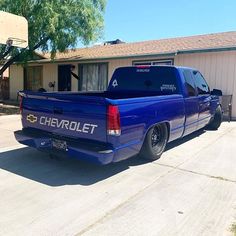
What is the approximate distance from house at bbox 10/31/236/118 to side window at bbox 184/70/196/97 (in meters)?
5.07

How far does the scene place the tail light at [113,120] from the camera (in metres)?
4.34

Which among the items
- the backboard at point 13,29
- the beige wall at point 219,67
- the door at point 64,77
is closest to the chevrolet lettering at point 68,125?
the backboard at point 13,29

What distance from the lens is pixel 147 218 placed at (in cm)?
356

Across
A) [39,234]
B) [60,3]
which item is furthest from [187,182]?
[60,3]

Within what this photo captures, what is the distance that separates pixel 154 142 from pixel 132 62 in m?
9.59

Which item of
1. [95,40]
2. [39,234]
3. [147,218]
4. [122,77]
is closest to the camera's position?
[39,234]

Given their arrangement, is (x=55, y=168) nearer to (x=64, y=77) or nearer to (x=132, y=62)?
(x=132, y=62)

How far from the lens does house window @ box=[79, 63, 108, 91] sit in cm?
1641

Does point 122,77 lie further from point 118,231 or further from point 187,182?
point 118,231

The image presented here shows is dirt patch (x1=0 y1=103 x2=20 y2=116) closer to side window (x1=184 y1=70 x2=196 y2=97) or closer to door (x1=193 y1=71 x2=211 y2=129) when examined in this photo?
door (x1=193 y1=71 x2=211 y2=129)

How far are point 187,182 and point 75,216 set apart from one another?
2.09 m

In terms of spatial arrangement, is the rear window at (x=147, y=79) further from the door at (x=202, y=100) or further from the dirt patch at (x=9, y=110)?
the dirt patch at (x=9, y=110)

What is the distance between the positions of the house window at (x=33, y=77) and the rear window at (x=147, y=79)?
44.7 ft

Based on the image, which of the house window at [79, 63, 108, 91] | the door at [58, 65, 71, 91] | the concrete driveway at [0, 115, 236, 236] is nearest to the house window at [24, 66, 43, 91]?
the door at [58, 65, 71, 91]
